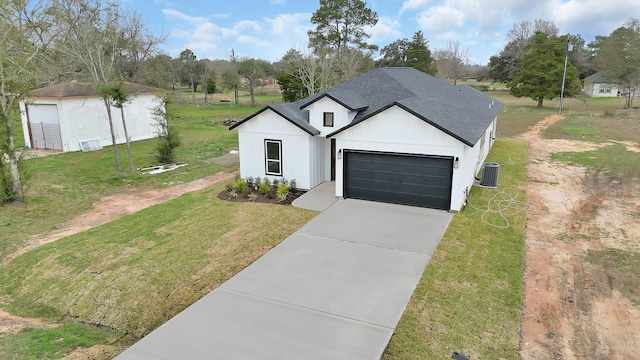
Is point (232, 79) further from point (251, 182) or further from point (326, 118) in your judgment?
point (326, 118)

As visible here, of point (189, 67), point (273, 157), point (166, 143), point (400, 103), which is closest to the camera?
point (400, 103)

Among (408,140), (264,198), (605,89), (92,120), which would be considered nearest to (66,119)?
(92,120)

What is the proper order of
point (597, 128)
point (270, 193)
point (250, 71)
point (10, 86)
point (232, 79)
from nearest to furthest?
point (10, 86) → point (270, 193) → point (597, 128) → point (232, 79) → point (250, 71)

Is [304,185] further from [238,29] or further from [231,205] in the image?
[238,29]

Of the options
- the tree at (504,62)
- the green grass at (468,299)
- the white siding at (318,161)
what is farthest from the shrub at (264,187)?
the tree at (504,62)

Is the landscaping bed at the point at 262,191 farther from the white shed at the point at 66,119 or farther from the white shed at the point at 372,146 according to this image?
the white shed at the point at 66,119
